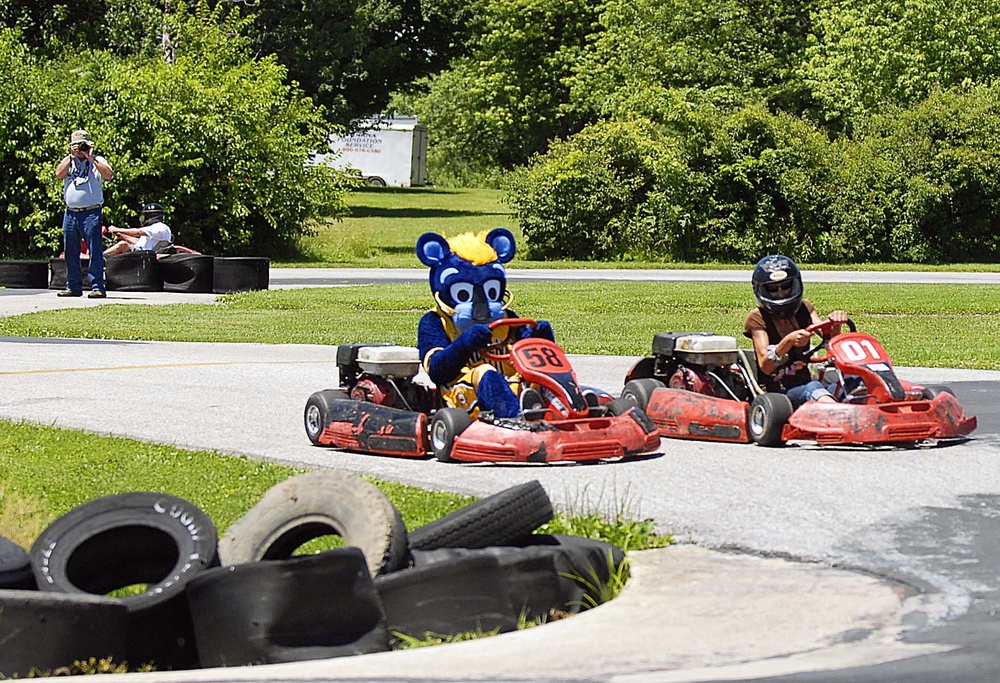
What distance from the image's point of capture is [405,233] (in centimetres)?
3959

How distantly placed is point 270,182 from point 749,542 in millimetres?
21243

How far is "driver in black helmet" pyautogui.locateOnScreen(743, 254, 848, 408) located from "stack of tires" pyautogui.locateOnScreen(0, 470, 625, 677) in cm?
370

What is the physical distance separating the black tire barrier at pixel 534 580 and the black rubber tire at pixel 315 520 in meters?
0.19

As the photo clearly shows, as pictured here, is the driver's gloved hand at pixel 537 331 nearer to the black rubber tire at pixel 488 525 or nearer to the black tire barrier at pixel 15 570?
the black rubber tire at pixel 488 525

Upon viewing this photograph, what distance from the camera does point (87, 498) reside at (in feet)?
23.1

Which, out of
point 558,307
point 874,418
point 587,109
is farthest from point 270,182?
point 587,109

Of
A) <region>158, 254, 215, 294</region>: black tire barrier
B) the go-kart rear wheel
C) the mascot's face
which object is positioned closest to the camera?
the go-kart rear wheel

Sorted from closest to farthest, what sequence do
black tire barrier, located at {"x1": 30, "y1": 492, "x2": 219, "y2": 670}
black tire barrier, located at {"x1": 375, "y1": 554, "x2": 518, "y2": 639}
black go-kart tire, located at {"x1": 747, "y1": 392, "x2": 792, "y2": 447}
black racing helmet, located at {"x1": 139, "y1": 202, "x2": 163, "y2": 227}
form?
1. black tire barrier, located at {"x1": 30, "y1": 492, "x2": 219, "y2": 670}
2. black tire barrier, located at {"x1": 375, "y1": 554, "x2": 518, "y2": 639}
3. black go-kart tire, located at {"x1": 747, "y1": 392, "x2": 792, "y2": 447}
4. black racing helmet, located at {"x1": 139, "y1": 202, "x2": 163, "y2": 227}

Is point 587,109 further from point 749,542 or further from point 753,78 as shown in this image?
point 749,542

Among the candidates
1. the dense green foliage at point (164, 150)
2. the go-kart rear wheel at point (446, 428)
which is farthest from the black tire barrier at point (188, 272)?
the go-kart rear wheel at point (446, 428)

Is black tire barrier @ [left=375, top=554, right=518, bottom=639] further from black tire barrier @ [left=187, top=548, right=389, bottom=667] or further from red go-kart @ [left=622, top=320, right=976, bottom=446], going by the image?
red go-kart @ [left=622, top=320, right=976, bottom=446]

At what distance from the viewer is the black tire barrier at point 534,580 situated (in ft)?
17.0

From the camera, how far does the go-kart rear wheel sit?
8062 mm

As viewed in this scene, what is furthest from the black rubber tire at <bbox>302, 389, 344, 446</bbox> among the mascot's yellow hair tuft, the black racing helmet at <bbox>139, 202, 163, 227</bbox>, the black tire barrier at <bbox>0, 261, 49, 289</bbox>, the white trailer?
the white trailer
